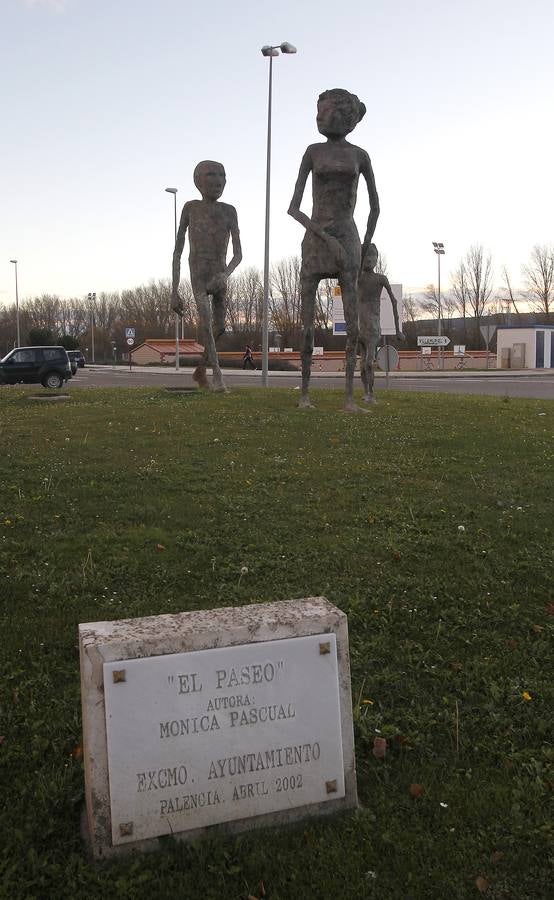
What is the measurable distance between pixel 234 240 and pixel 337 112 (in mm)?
3468

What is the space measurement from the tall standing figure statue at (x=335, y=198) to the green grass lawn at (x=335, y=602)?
2.36 m

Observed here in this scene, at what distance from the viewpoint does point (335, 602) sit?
429 centimetres

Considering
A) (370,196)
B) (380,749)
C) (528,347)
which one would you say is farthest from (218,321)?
(528,347)

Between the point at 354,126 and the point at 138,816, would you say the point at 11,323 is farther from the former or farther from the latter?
the point at 138,816

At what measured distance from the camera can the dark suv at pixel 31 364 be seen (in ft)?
81.9

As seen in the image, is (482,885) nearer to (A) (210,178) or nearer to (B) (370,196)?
(B) (370,196)

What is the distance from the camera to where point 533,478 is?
6.81 m

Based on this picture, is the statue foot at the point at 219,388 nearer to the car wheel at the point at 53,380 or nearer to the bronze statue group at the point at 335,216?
the bronze statue group at the point at 335,216

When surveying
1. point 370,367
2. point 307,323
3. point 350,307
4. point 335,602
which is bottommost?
point 335,602

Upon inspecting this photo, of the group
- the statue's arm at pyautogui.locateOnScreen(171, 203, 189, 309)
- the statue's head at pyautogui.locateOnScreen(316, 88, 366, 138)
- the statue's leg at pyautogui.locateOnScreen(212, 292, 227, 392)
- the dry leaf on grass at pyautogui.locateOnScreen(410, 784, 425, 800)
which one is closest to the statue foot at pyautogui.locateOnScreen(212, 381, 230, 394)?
the statue's leg at pyautogui.locateOnScreen(212, 292, 227, 392)

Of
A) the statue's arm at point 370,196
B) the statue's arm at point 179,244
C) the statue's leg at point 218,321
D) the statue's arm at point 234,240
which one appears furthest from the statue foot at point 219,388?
the statue's arm at point 370,196

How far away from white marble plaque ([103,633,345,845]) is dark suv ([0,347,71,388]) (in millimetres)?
23458

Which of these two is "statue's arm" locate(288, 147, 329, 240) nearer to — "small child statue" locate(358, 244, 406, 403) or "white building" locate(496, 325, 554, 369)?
"small child statue" locate(358, 244, 406, 403)

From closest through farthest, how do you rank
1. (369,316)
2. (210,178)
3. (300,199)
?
(300,199) → (210,178) → (369,316)
